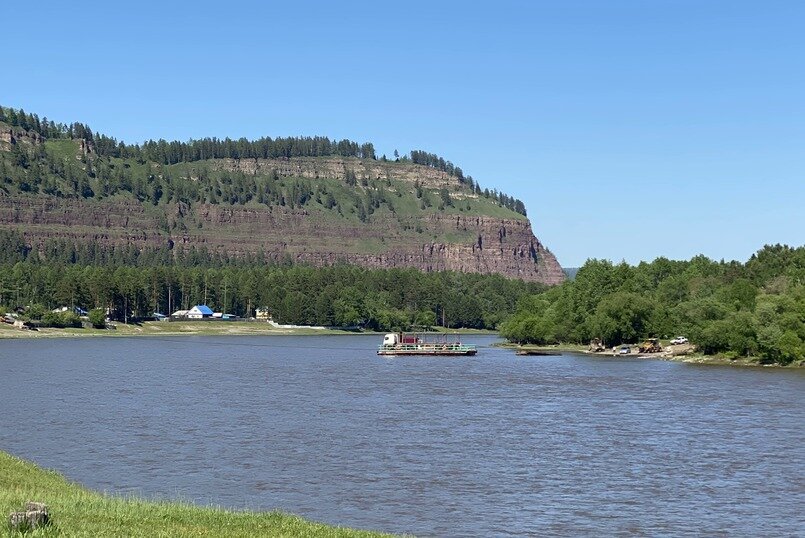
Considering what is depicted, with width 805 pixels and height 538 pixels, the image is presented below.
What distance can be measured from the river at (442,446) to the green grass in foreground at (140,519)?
23.9ft

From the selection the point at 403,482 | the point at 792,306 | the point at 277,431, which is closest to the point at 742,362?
the point at 792,306

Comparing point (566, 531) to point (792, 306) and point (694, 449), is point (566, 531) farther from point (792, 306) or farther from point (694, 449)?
point (792, 306)

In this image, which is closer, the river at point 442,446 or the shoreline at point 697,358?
the river at point 442,446

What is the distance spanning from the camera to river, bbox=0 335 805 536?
159 feet

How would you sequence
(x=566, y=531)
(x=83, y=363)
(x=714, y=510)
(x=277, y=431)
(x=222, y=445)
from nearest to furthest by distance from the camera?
(x=566, y=531) → (x=714, y=510) → (x=222, y=445) → (x=277, y=431) → (x=83, y=363)

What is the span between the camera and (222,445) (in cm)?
6612

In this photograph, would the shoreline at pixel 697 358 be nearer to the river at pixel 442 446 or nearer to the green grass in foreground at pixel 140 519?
the river at pixel 442 446

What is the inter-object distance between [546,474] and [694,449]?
1403 centimetres

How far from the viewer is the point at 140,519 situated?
3541 centimetres

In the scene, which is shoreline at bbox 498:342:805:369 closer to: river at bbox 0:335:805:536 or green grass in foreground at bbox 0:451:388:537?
river at bbox 0:335:805:536

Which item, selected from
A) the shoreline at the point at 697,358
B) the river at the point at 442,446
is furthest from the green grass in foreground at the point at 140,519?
the shoreline at the point at 697,358

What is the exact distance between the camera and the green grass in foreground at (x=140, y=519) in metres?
32.2

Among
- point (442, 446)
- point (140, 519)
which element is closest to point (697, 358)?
point (442, 446)

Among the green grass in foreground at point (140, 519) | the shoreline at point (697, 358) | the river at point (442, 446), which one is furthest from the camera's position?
the shoreline at point (697, 358)
